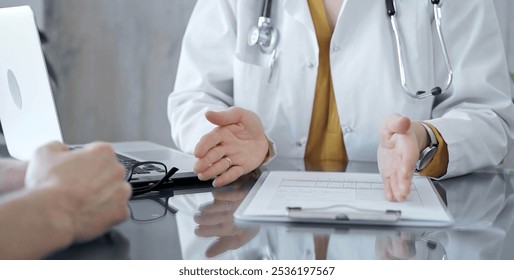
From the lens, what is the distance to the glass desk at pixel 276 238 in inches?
23.6

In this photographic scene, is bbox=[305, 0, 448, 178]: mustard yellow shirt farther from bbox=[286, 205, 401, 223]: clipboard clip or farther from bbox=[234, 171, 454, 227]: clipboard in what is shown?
bbox=[286, 205, 401, 223]: clipboard clip

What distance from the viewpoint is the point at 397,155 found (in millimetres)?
844

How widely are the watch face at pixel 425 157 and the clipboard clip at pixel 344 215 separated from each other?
296 millimetres

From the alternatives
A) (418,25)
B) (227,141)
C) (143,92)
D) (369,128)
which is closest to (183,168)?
(227,141)

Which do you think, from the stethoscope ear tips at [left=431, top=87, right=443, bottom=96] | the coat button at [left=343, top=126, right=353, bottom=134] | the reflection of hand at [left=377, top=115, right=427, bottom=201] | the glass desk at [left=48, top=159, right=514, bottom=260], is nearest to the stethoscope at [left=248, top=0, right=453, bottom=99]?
the stethoscope ear tips at [left=431, top=87, right=443, bottom=96]

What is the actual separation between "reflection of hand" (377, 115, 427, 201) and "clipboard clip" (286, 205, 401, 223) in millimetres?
90

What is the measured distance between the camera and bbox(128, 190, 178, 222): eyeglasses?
29.1 inches

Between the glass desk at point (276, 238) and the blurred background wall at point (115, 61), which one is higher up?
the glass desk at point (276, 238)

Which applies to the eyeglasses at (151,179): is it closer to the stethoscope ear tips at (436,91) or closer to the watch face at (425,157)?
the watch face at (425,157)

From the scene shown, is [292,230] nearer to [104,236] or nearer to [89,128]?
[104,236]

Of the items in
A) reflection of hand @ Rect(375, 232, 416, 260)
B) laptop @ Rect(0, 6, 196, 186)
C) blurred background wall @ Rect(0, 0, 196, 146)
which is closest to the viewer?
reflection of hand @ Rect(375, 232, 416, 260)

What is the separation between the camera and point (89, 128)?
2.42 m

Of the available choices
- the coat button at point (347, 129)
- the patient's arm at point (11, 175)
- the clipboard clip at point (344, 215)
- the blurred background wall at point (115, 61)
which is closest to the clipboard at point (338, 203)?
the clipboard clip at point (344, 215)

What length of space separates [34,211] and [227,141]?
0.45m
